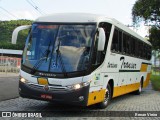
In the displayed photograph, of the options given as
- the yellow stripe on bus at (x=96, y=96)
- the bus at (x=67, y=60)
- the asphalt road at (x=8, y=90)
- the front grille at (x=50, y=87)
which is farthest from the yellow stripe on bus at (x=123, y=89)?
the asphalt road at (x=8, y=90)

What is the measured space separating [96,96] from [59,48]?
1.91m

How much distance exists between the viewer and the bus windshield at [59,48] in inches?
421

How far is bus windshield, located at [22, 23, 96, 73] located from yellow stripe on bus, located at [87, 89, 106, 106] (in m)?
0.91

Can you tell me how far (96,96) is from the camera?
11.5 m

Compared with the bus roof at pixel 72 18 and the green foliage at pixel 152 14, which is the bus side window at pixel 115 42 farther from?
the green foliage at pixel 152 14

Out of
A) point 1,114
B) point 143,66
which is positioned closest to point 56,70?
point 1,114

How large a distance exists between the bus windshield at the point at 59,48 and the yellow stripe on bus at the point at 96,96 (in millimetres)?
907

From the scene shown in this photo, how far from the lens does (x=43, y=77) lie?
10.7 metres

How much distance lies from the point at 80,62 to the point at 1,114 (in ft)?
8.59

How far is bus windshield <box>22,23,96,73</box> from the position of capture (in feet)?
35.1

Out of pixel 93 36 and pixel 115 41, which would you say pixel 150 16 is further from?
pixel 93 36

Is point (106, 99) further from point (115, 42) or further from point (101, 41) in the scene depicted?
point (101, 41)

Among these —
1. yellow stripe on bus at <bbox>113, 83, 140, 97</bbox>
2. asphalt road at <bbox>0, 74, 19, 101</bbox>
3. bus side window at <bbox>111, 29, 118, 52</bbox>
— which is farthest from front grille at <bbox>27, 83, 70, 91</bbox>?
yellow stripe on bus at <bbox>113, 83, 140, 97</bbox>

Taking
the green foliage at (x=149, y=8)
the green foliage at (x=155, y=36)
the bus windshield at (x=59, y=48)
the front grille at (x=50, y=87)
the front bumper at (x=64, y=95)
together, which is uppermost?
the green foliage at (x=149, y=8)
